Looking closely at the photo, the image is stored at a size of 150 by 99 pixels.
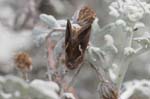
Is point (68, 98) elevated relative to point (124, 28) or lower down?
lower down

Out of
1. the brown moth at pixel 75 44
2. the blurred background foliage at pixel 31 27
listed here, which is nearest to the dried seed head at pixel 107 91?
the brown moth at pixel 75 44

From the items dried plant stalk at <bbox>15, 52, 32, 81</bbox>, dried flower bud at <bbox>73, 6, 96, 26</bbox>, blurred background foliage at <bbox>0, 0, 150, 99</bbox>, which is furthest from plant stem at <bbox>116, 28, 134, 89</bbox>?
blurred background foliage at <bbox>0, 0, 150, 99</bbox>

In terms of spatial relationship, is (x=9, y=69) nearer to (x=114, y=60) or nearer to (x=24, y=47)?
(x=24, y=47)

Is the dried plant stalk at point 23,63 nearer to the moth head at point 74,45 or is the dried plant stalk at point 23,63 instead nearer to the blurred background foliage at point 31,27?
the moth head at point 74,45

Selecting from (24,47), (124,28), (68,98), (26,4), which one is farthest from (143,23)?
(26,4)

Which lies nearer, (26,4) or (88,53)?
(88,53)

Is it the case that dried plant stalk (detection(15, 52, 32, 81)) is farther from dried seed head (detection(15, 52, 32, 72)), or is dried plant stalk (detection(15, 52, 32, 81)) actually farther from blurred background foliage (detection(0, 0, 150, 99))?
blurred background foliage (detection(0, 0, 150, 99))
